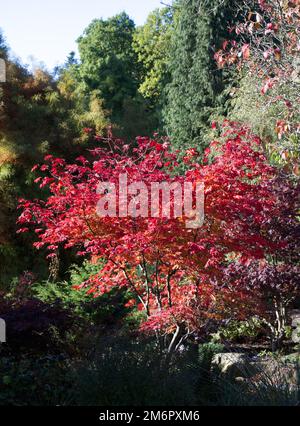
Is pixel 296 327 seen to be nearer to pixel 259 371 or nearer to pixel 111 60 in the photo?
pixel 259 371

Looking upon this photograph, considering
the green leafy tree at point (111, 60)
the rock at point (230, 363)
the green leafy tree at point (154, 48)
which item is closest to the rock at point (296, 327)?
the rock at point (230, 363)

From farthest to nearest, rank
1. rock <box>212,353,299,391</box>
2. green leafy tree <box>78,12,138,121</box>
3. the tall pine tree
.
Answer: green leafy tree <box>78,12,138,121</box>
the tall pine tree
rock <box>212,353,299,391</box>

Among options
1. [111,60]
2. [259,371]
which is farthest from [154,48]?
[259,371]

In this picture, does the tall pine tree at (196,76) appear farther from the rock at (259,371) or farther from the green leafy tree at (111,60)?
the rock at (259,371)

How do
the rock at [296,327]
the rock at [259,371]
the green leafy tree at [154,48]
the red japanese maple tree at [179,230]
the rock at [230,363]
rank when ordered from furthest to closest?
the green leafy tree at [154,48]
the rock at [296,327]
the rock at [230,363]
the red japanese maple tree at [179,230]
the rock at [259,371]

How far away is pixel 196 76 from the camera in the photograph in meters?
18.4

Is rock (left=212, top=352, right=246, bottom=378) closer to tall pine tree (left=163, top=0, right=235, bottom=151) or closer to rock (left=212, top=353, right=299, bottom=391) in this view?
rock (left=212, top=353, right=299, bottom=391)

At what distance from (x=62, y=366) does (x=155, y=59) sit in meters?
21.9

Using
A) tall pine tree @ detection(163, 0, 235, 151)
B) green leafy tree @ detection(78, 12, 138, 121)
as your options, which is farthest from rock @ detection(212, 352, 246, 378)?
green leafy tree @ detection(78, 12, 138, 121)

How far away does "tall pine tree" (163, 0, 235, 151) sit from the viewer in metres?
17.7

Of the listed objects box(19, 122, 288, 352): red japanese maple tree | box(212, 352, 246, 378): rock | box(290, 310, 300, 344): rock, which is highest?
box(19, 122, 288, 352): red japanese maple tree

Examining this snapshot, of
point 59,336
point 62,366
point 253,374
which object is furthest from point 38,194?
point 253,374

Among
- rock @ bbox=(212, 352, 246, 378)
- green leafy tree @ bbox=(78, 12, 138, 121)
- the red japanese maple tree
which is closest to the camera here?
the red japanese maple tree

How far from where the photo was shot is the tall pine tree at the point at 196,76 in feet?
58.0
